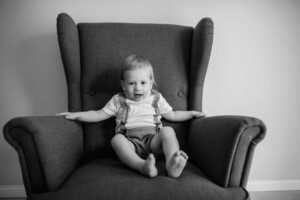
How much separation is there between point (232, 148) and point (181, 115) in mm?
457

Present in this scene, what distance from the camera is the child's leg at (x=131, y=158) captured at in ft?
2.95

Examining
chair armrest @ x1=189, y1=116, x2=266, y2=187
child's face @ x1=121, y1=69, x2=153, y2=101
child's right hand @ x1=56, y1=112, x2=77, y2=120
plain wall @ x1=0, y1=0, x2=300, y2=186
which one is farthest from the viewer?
plain wall @ x1=0, y1=0, x2=300, y2=186

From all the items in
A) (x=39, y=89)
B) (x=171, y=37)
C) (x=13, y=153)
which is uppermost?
(x=171, y=37)

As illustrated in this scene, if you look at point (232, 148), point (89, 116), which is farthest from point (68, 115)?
point (232, 148)

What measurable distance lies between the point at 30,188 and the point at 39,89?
36.7 inches

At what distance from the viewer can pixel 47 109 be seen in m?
1.66

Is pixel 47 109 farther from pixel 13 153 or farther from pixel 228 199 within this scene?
pixel 228 199

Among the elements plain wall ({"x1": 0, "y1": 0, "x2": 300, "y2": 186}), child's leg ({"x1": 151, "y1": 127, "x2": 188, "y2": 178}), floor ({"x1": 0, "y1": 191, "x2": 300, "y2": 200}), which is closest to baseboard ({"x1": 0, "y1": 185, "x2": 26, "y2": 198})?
plain wall ({"x1": 0, "y1": 0, "x2": 300, "y2": 186})

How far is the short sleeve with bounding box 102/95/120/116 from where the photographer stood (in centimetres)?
130

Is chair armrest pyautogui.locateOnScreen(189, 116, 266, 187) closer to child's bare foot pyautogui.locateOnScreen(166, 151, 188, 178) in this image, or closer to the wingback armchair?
the wingback armchair

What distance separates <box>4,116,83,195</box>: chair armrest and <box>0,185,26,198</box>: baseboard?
38.4 inches

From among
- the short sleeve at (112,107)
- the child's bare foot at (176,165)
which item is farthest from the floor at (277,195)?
the short sleeve at (112,107)

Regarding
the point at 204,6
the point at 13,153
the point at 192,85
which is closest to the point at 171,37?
the point at 192,85

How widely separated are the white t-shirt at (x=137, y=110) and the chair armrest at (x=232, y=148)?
0.39 metres
